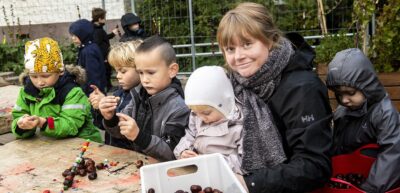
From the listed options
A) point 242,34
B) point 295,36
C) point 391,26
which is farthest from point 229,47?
point 391,26

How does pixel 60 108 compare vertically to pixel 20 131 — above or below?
above

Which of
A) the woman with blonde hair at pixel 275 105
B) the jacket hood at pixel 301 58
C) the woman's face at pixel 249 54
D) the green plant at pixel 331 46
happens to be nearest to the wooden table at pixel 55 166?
the woman with blonde hair at pixel 275 105

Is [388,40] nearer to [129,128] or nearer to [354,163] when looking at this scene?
[354,163]

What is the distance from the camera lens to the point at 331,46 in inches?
229

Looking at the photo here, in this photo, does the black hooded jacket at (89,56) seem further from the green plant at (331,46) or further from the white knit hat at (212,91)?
the white knit hat at (212,91)

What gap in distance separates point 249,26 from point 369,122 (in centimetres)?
93

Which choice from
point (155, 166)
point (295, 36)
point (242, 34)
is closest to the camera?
point (155, 166)

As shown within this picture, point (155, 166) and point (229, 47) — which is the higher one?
point (229, 47)

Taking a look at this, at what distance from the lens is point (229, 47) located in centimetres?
221

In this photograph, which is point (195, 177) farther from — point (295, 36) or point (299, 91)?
point (295, 36)

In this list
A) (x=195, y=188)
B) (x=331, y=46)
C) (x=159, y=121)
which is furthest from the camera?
(x=331, y=46)

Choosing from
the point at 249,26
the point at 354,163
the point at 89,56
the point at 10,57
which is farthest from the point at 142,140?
the point at 10,57

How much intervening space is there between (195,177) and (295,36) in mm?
857

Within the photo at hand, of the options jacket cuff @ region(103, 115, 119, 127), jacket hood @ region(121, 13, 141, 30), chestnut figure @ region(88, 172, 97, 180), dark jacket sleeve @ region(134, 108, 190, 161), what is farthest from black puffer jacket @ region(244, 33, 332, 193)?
jacket hood @ region(121, 13, 141, 30)
